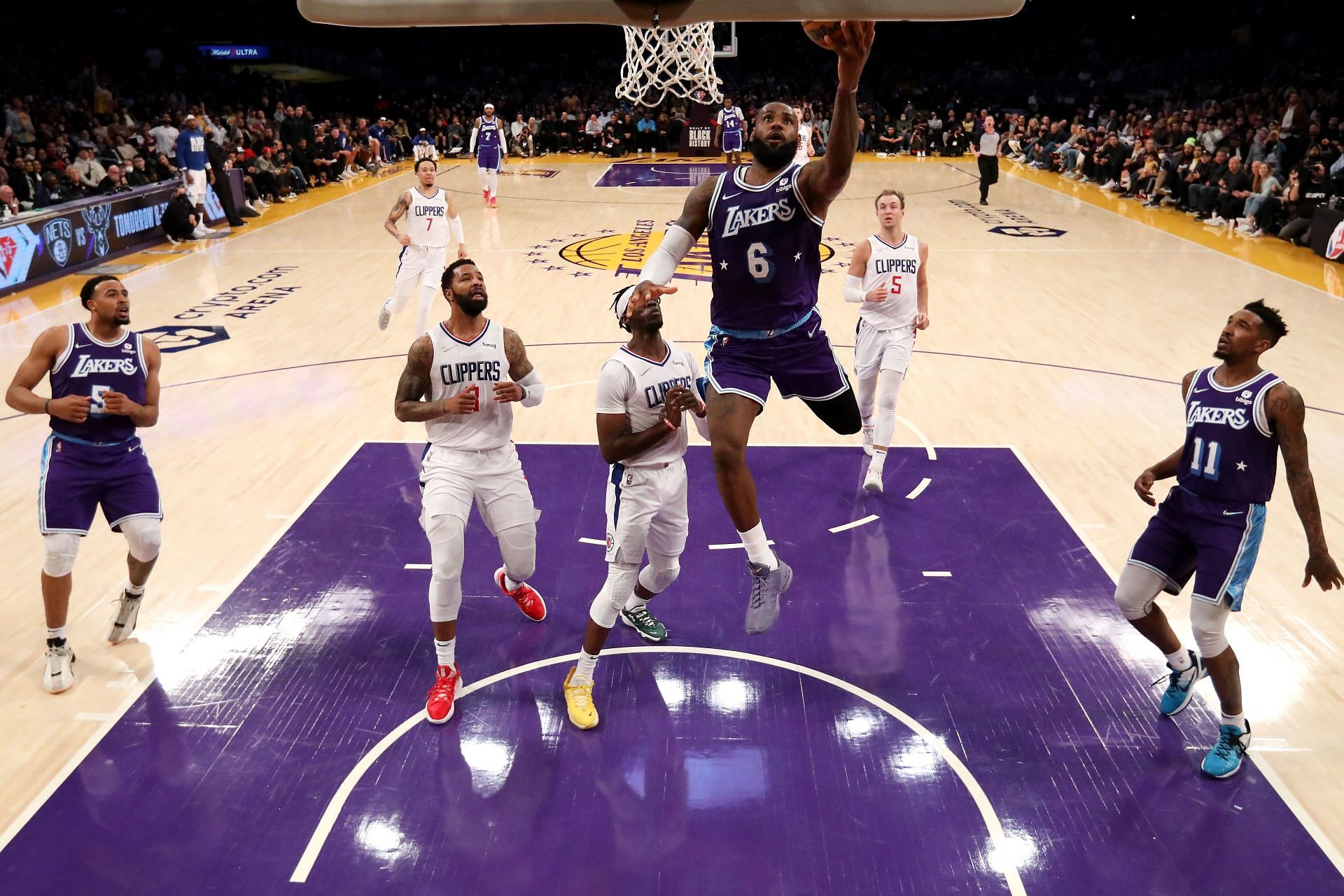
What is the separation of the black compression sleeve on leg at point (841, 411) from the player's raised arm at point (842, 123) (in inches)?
34.5

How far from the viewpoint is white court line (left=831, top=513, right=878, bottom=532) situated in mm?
6988

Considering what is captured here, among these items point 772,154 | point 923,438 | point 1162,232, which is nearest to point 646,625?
A: point 772,154

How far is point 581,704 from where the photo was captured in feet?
16.2

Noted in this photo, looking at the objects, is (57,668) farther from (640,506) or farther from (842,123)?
(842,123)

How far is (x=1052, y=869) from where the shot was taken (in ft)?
13.3

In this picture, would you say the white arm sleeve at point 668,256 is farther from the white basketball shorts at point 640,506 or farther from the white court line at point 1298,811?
the white court line at point 1298,811

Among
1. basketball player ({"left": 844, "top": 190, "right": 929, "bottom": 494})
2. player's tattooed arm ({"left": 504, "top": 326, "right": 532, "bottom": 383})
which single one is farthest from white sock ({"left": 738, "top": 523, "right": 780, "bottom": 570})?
basketball player ({"left": 844, "top": 190, "right": 929, "bottom": 494})

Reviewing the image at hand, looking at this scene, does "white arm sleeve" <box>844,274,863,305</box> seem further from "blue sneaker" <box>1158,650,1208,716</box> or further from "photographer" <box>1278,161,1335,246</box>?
"photographer" <box>1278,161,1335,246</box>

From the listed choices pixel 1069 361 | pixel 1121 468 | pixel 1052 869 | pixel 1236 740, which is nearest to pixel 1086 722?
pixel 1236 740

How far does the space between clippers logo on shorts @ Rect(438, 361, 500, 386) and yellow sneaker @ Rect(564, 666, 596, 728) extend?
58.1 inches

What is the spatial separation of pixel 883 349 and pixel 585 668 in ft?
11.8

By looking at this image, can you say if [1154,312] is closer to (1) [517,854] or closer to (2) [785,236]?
(2) [785,236]

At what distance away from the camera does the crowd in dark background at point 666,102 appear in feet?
63.1

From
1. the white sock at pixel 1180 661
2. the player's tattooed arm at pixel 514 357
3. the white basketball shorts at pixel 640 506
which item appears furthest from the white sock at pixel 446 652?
the white sock at pixel 1180 661
